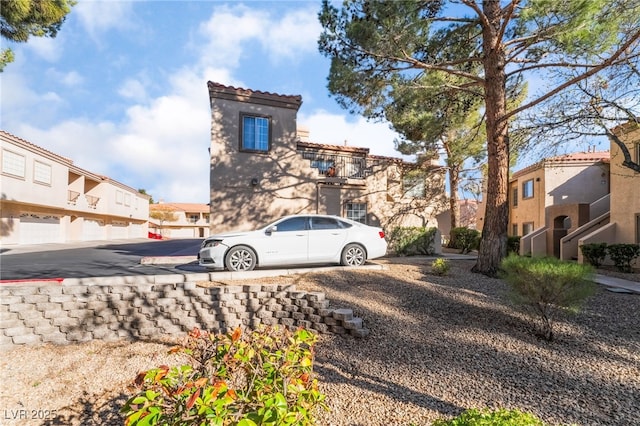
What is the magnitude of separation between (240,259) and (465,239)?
14.5 meters

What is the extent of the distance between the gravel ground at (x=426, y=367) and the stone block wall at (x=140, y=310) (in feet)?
0.96

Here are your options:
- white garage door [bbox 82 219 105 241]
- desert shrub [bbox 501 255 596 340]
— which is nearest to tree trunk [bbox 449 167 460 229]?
desert shrub [bbox 501 255 596 340]

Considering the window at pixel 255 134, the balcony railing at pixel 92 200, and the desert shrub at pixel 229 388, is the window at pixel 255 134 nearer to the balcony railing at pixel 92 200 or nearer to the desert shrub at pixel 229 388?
the desert shrub at pixel 229 388

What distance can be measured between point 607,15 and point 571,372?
27.0 ft

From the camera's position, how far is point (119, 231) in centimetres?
3500

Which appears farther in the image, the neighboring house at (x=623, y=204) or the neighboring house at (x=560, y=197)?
the neighboring house at (x=560, y=197)

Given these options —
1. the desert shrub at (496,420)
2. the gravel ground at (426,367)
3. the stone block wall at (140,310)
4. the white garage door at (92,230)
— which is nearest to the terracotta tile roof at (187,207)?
Result: the white garage door at (92,230)

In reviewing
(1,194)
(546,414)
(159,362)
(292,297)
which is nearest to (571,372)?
(546,414)

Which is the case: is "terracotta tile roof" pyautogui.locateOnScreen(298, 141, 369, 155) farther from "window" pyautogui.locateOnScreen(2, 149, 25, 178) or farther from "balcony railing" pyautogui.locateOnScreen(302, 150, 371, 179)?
"window" pyautogui.locateOnScreen(2, 149, 25, 178)

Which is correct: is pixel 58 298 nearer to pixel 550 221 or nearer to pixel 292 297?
pixel 292 297

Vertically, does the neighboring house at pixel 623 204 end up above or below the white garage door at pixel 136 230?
above

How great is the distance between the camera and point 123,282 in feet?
20.2

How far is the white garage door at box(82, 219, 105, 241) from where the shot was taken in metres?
28.2

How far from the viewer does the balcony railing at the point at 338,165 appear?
49.3 feet
